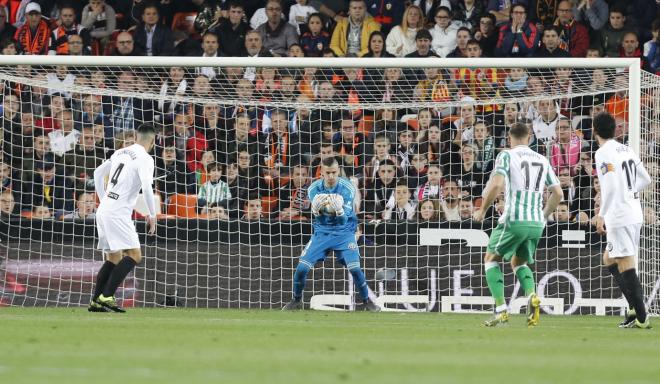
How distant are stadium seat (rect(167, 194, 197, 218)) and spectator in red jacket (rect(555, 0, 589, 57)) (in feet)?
21.7

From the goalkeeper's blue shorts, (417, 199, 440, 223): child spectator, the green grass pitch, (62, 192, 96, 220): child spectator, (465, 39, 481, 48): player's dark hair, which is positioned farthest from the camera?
(465, 39, 481, 48): player's dark hair

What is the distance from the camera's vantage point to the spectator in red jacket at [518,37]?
20.0m

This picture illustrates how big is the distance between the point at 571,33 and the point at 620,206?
331 inches

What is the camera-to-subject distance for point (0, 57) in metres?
16.1

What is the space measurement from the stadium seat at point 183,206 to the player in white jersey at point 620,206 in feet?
21.9

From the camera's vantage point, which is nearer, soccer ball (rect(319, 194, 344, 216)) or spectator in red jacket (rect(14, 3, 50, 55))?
soccer ball (rect(319, 194, 344, 216))

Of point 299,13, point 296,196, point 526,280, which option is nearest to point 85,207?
point 296,196

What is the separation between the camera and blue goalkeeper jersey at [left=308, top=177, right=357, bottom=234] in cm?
1645

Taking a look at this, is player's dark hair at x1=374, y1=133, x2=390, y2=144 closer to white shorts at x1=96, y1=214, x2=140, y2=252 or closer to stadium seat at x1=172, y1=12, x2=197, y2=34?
stadium seat at x1=172, y1=12, x2=197, y2=34

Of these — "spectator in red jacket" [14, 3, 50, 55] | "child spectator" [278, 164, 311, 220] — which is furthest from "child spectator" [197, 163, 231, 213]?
"spectator in red jacket" [14, 3, 50, 55]

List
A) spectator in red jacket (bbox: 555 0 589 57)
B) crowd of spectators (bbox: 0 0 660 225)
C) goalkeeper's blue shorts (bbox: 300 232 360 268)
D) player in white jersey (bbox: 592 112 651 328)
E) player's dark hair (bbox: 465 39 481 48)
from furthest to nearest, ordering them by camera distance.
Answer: spectator in red jacket (bbox: 555 0 589 57) → player's dark hair (bbox: 465 39 481 48) → crowd of spectators (bbox: 0 0 660 225) → goalkeeper's blue shorts (bbox: 300 232 360 268) → player in white jersey (bbox: 592 112 651 328)

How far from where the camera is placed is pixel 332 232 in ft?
53.8

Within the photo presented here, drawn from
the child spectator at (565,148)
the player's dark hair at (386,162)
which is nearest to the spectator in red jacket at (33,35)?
the player's dark hair at (386,162)

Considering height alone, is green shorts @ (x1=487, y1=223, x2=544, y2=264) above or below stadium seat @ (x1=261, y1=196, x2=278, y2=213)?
below
